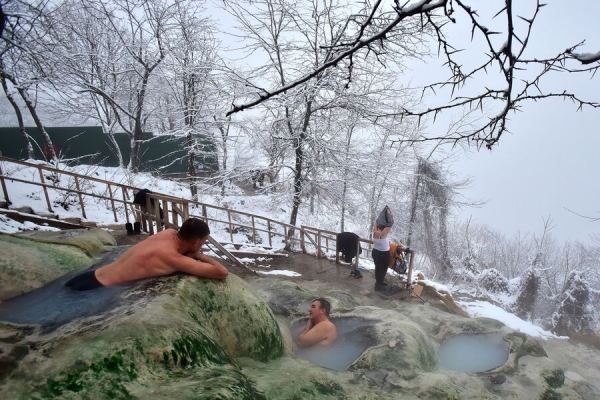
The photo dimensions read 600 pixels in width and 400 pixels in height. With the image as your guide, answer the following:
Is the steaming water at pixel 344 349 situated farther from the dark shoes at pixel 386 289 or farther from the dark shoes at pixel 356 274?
the dark shoes at pixel 356 274

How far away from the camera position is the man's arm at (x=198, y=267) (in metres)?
3.28

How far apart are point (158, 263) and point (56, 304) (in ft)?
2.74

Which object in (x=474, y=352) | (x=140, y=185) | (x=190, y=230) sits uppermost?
(x=190, y=230)

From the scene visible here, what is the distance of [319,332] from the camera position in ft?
14.8

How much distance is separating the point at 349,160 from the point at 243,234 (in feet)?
17.1

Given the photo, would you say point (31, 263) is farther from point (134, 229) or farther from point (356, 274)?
point (356, 274)

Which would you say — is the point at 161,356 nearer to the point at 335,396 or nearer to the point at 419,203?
the point at 335,396

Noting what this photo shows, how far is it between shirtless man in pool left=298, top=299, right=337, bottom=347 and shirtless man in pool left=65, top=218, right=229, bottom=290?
1.74 m

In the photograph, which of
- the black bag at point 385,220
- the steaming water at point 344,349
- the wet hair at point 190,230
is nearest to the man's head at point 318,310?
the steaming water at point 344,349

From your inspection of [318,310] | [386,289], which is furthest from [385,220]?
[318,310]

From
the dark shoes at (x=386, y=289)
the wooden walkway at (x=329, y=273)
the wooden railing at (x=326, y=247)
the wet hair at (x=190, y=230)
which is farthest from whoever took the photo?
the wooden railing at (x=326, y=247)

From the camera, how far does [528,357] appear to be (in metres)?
Result: 4.85

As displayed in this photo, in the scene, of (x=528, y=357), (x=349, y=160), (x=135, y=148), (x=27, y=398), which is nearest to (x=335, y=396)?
(x=27, y=398)

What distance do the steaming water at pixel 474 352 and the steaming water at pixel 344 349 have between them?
120cm
